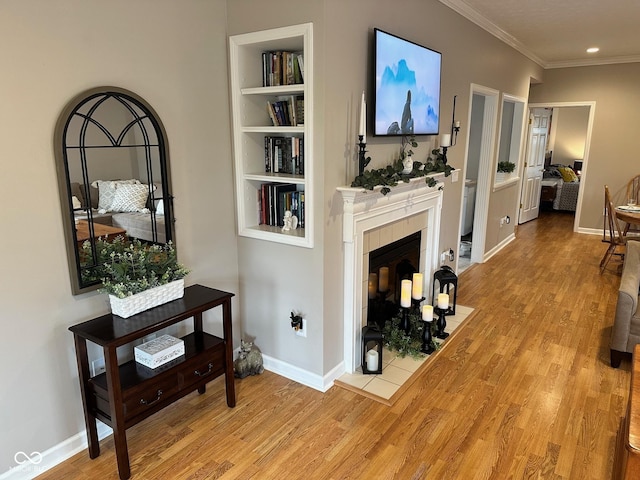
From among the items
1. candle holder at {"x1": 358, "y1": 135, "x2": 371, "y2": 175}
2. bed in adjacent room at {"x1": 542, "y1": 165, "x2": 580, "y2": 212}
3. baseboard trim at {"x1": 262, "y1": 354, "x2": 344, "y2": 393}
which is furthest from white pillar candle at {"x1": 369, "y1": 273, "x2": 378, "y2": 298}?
bed in adjacent room at {"x1": 542, "y1": 165, "x2": 580, "y2": 212}

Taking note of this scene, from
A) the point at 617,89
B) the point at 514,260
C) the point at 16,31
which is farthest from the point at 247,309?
the point at 617,89

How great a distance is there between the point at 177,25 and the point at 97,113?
0.68 metres

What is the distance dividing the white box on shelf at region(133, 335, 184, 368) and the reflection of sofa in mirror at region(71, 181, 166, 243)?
0.57 m

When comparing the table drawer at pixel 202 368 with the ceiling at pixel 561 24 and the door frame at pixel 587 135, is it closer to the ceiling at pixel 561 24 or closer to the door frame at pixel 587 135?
the ceiling at pixel 561 24

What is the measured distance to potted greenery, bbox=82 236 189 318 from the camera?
2.13m

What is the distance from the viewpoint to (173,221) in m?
2.55

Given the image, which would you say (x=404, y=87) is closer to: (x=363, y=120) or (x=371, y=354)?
(x=363, y=120)

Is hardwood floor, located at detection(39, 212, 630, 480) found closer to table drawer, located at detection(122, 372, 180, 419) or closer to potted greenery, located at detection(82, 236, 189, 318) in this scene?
table drawer, located at detection(122, 372, 180, 419)

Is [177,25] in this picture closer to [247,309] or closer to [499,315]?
[247,309]

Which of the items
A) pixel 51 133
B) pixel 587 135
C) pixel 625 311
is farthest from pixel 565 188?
pixel 51 133

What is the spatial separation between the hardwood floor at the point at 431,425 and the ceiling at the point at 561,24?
2732mm

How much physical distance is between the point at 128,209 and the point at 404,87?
75.9 inches

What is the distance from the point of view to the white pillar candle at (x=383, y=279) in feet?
10.9

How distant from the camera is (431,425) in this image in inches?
97.2
